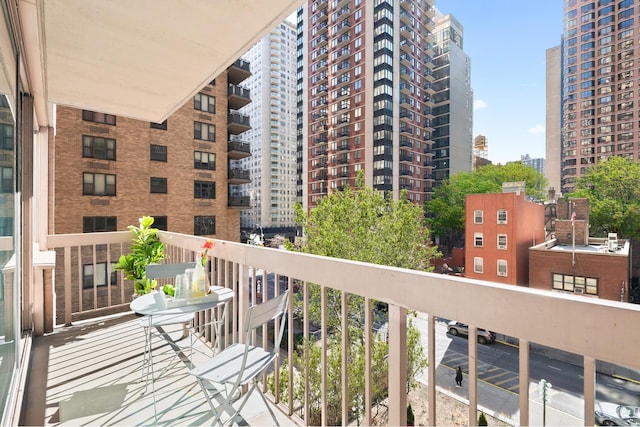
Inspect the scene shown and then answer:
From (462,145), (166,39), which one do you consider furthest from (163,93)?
(462,145)

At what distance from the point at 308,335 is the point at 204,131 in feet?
56.6

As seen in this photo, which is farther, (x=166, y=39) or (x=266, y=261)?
(x=166, y=39)

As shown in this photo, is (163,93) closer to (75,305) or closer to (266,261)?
(266,261)

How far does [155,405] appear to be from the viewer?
75.1 inches

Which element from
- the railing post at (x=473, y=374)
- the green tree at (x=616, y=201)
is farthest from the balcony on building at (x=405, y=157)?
the railing post at (x=473, y=374)

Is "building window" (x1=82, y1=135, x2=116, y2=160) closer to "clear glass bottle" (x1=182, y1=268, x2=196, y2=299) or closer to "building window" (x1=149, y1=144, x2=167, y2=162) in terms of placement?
"building window" (x1=149, y1=144, x2=167, y2=162)

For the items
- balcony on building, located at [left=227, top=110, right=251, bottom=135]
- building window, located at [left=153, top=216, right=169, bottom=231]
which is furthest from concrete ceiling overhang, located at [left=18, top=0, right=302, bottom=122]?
balcony on building, located at [left=227, top=110, right=251, bottom=135]

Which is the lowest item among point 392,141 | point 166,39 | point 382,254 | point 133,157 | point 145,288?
point 382,254

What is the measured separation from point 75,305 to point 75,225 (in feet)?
10.6

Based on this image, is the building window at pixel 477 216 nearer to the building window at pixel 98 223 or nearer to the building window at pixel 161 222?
the building window at pixel 161 222

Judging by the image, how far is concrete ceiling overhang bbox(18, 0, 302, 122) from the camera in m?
1.73

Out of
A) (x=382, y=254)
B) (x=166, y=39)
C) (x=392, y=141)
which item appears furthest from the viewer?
(x=392, y=141)

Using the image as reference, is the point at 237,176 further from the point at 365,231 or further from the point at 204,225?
the point at 365,231

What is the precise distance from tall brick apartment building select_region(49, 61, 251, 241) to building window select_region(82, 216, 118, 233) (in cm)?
4
